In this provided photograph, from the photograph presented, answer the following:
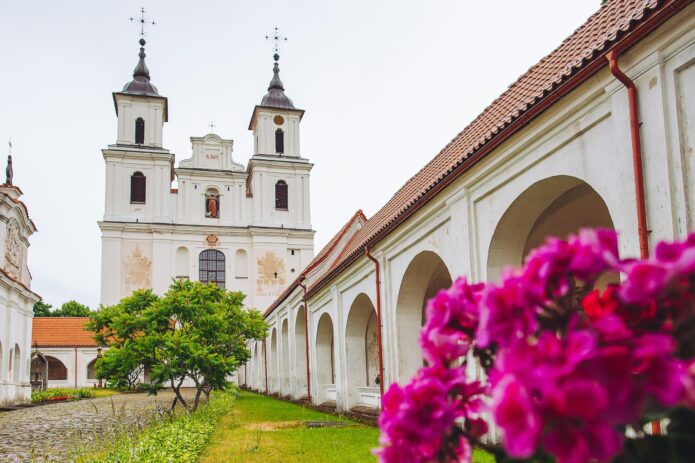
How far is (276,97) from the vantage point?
161ft

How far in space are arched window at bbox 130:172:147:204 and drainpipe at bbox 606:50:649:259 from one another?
4070 cm

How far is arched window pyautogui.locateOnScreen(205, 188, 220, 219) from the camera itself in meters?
46.0

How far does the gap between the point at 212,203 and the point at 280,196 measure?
4658 millimetres

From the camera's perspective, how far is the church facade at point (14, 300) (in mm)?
26406

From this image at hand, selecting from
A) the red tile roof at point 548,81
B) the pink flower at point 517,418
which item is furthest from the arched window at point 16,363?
the pink flower at point 517,418

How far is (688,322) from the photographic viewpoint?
1411 millimetres

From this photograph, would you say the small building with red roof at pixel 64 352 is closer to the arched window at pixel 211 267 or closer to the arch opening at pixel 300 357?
the arched window at pixel 211 267

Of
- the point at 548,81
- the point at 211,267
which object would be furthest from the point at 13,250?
the point at 548,81

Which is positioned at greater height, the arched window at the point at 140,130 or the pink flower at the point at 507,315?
the arched window at the point at 140,130

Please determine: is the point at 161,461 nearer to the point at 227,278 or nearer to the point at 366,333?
the point at 366,333

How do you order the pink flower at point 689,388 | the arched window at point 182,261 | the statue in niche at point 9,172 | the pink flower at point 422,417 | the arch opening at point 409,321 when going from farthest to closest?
1. the arched window at point 182,261
2. the statue in niche at point 9,172
3. the arch opening at point 409,321
4. the pink flower at point 422,417
5. the pink flower at point 689,388

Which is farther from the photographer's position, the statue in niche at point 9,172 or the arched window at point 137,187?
the arched window at point 137,187

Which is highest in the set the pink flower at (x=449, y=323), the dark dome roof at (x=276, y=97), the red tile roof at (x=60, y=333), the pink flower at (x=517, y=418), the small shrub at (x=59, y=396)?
the dark dome roof at (x=276, y=97)

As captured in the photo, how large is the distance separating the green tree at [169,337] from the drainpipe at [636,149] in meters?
11.6
